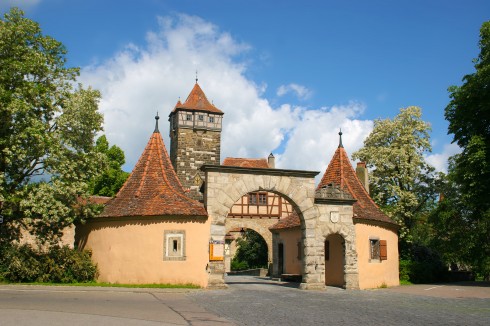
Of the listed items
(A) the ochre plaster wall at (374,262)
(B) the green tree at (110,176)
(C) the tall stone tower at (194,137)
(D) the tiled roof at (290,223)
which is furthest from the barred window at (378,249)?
(C) the tall stone tower at (194,137)

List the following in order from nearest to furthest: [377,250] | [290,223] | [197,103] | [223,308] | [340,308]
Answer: [223,308], [340,308], [377,250], [290,223], [197,103]

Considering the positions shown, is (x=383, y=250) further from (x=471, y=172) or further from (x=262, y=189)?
(x=262, y=189)

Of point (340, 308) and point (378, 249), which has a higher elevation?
point (378, 249)

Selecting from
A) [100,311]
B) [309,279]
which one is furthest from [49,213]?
[309,279]

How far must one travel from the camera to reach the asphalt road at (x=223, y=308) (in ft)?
33.7

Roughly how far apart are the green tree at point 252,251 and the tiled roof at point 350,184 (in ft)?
55.6

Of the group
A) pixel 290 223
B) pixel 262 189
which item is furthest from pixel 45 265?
pixel 290 223

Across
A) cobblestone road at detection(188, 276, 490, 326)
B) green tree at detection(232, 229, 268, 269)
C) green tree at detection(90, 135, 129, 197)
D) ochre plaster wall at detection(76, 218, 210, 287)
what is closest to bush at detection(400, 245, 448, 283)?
cobblestone road at detection(188, 276, 490, 326)

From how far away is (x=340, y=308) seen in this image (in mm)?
13484

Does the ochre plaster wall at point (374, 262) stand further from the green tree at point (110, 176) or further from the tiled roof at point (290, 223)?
the green tree at point (110, 176)

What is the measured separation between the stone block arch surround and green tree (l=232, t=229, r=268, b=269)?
19694 mm

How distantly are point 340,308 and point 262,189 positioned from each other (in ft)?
24.2

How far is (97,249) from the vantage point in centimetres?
1966

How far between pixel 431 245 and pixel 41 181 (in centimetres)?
2111
